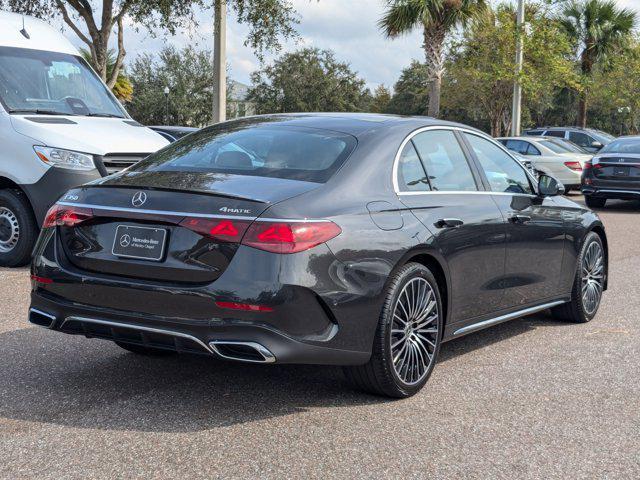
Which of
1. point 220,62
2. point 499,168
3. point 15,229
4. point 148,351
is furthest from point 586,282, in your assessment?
point 220,62

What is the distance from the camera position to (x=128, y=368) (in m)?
5.31

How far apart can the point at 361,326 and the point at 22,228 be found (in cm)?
558

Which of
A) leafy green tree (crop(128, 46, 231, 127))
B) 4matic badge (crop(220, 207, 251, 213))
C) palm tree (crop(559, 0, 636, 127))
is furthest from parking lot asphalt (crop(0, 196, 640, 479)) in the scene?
leafy green tree (crop(128, 46, 231, 127))

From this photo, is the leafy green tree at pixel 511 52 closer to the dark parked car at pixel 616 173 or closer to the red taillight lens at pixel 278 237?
→ the dark parked car at pixel 616 173

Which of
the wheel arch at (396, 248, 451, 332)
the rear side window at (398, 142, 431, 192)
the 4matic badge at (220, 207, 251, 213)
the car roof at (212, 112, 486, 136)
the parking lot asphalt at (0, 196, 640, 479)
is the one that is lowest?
the parking lot asphalt at (0, 196, 640, 479)

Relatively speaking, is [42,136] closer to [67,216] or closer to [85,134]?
[85,134]

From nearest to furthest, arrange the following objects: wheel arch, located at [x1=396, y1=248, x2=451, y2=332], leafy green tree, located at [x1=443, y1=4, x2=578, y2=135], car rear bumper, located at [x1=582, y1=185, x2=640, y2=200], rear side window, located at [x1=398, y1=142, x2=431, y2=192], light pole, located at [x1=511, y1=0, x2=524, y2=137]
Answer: wheel arch, located at [x1=396, y1=248, x2=451, y2=332] → rear side window, located at [x1=398, y1=142, x2=431, y2=192] → car rear bumper, located at [x1=582, y1=185, x2=640, y2=200] → light pole, located at [x1=511, y1=0, x2=524, y2=137] → leafy green tree, located at [x1=443, y1=4, x2=578, y2=135]

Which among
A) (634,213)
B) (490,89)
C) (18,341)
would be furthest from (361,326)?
(490,89)

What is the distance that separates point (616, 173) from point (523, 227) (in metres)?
13.3

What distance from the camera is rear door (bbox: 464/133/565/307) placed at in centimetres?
589

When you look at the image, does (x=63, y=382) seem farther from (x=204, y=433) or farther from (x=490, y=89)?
(x=490, y=89)

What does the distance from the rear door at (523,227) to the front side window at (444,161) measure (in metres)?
0.21

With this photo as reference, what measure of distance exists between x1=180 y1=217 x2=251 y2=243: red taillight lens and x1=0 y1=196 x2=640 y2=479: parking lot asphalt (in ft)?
2.95

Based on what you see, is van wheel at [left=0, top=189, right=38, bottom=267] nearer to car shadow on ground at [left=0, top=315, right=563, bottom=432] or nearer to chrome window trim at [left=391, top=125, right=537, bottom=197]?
car shadow on ground at [left=0, top=315, right=563, bottom=432]
